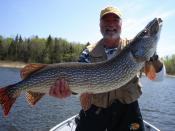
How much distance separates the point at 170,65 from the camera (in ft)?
287

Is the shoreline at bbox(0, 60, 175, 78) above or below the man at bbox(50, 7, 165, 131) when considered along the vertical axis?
below

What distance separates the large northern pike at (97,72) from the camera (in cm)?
354

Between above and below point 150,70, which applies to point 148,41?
above

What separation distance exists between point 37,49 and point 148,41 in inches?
2811

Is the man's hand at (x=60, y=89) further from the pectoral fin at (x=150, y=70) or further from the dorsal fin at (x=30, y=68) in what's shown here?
the pectoral fin at (x=150, y=70)

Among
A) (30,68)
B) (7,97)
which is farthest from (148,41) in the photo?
(7,97)

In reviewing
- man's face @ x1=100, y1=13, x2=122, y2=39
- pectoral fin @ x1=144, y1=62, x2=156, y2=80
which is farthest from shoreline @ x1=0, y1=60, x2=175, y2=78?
pectoral fin @ x1=144, y1=62, x2=156, y2=80

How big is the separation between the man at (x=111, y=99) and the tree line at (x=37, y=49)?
66144mm

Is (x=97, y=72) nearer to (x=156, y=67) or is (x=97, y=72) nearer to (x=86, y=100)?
(x=86, y=100)

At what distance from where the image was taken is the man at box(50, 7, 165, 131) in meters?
3.84

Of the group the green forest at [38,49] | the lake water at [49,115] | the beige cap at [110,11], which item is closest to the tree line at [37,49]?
the green forest at [38,49]

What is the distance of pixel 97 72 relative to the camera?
143 inches

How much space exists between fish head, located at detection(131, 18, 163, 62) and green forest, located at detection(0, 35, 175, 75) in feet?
216

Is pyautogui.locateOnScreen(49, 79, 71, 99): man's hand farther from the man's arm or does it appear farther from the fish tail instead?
the man's arm
